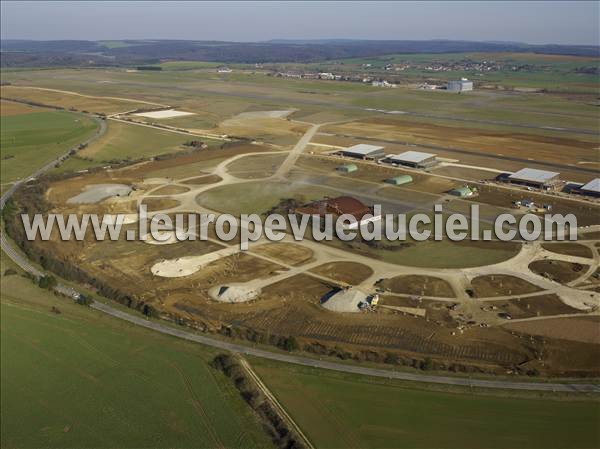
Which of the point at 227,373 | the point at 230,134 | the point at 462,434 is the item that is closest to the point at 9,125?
the point at 230,134

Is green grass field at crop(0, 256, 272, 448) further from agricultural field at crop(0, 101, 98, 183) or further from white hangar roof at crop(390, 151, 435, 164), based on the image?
white hangar roof at crop(390, 151, 435, 164)

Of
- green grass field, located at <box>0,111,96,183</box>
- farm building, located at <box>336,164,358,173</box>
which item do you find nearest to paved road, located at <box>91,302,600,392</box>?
farm building, located at <box>336,164,358,173</box>

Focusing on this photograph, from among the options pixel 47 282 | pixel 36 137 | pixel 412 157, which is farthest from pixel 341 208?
pixel 36 137

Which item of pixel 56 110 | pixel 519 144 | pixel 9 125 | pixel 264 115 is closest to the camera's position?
pixel 519 144

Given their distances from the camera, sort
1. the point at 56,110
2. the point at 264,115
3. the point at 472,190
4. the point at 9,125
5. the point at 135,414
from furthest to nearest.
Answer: the point at 56,110, the point at 264,115, the point at 9,125, the point at 472,190, the point at 135,414

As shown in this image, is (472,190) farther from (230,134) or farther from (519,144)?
(230,134)

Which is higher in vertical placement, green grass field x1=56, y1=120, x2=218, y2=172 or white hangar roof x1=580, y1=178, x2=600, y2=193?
green grass field x1=56, y1=120, x2=218, y2=172

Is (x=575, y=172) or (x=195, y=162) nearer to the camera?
(x=575, y=172)
